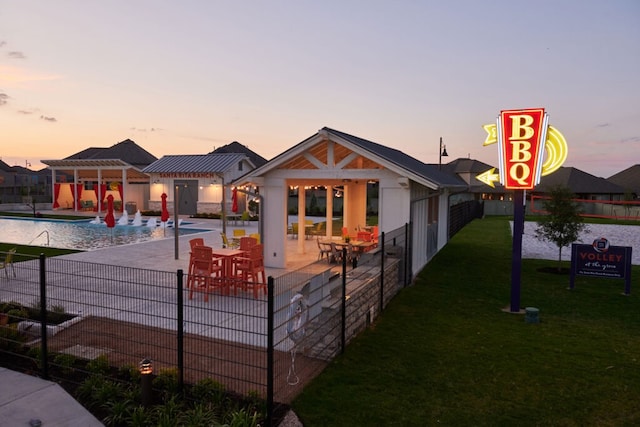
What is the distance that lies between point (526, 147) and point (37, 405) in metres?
9.45

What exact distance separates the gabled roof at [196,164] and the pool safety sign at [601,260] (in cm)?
2887

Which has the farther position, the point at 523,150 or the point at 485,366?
the point at 523,150

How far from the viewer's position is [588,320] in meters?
9.09

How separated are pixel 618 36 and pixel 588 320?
16.4 meters

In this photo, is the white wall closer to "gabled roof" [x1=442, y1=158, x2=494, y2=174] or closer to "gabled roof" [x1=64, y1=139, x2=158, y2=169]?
"gabled roof" [x1=64, y1=139, x2=158, y2=169]

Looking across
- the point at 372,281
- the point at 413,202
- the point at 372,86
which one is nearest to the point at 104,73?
the point at 372,86

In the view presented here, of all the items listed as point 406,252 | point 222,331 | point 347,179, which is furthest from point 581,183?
point 222,331

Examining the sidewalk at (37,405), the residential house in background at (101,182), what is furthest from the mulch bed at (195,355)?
the residential house in background at (101,182)

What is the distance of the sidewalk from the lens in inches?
179

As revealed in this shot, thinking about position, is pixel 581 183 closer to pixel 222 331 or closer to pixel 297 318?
pixel 222 331

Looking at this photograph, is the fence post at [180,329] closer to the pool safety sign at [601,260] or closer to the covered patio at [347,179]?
the covered patio at [347,179]

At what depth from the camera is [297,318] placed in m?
5.88

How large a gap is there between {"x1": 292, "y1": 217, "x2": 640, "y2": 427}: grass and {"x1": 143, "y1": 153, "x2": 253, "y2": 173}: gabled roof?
94.6ft

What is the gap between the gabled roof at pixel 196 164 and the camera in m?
37.1
